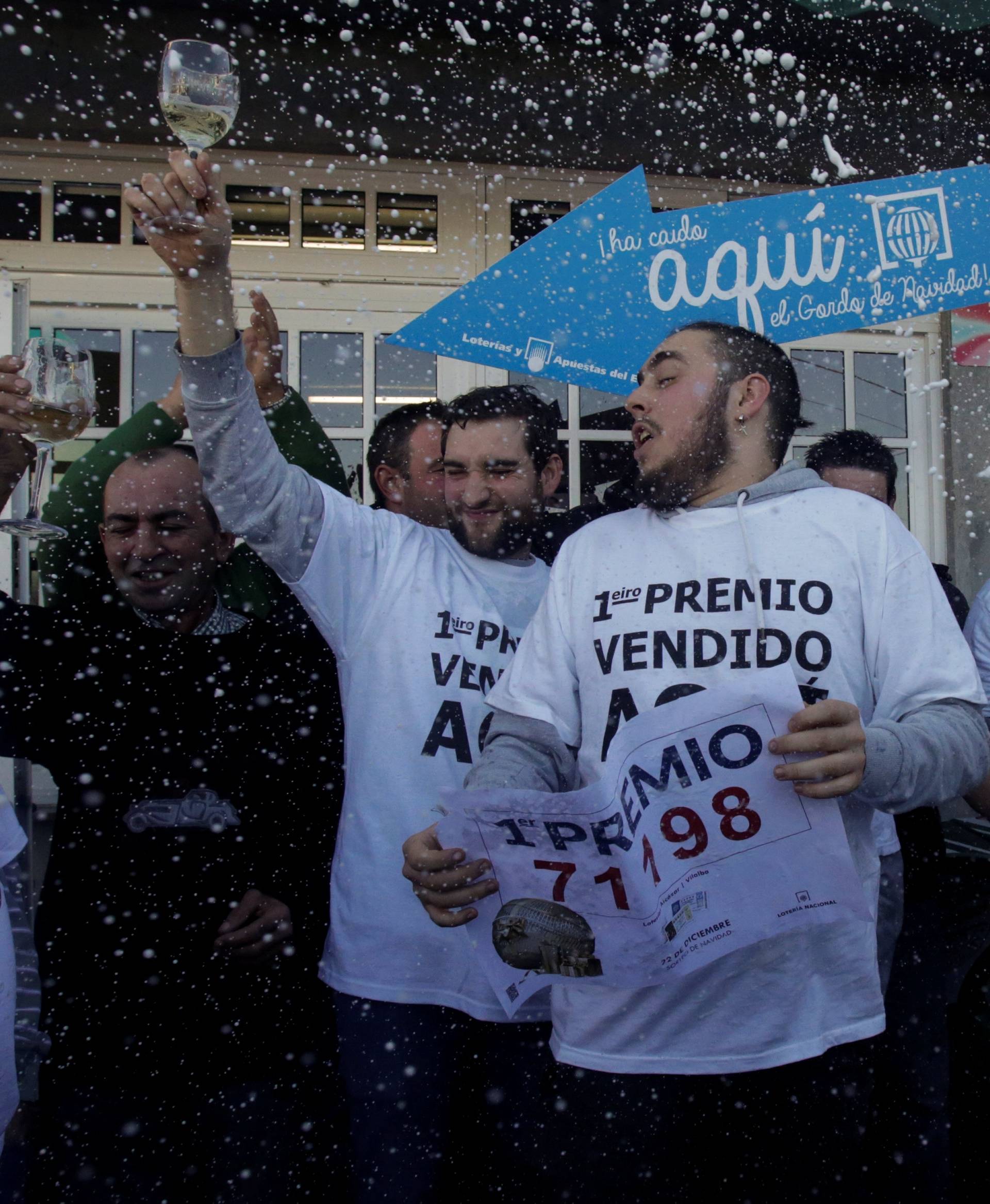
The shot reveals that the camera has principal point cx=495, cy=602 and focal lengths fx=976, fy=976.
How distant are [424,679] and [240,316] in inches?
121

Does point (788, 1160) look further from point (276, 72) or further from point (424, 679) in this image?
point (276, 72)

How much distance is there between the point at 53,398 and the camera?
193 cm

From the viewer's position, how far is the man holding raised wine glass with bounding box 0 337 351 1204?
5.73 ft

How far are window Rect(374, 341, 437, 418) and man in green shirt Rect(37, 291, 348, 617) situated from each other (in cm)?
201

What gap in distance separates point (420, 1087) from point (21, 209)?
4.12 m

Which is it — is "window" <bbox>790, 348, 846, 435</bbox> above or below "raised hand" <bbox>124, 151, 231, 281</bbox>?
above

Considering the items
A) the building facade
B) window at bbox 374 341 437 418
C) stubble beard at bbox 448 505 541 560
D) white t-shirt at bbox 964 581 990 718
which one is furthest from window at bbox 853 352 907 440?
stubble beard at bbox 448 505 541 560

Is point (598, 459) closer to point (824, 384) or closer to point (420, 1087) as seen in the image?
point (824, 384)

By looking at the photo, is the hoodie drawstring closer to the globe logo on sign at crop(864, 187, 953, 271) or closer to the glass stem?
the globe logo on sign at crop(864, 187, 953, 271)

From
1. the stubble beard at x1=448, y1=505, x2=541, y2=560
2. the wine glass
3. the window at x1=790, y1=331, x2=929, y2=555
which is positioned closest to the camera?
the wine glass

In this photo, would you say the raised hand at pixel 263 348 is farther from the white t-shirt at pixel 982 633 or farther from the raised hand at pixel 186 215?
the white t-shirt at pixel 982 633

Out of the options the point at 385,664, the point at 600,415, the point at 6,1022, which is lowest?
the point at 6,1022

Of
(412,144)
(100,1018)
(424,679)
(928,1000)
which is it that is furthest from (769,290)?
(412,144)

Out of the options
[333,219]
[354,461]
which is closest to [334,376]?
[354,461]
